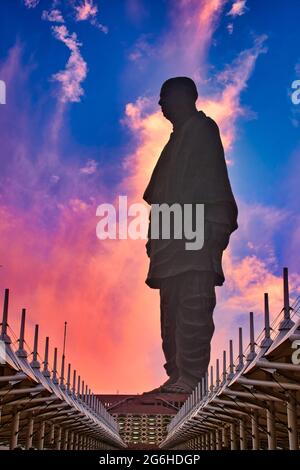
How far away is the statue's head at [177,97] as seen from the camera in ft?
485

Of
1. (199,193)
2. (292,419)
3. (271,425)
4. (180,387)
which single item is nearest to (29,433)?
(271,425)

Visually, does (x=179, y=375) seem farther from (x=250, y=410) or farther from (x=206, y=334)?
(x=250, y=410)

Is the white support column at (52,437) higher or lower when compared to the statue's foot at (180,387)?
lower

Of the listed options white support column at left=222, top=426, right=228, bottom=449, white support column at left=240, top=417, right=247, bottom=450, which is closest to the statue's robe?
white support column at left=222, top=426, right=228, bottom=449

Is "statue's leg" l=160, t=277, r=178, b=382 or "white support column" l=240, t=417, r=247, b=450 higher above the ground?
"statue's leg" l=160, t=277, r=178, b=382

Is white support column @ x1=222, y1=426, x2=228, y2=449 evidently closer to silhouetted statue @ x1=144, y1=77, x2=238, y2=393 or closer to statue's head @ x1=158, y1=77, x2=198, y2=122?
silhouetted statue @ x1=144, y1=77, x2=238, y2=393

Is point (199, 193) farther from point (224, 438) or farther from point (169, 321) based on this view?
point (224, 438)

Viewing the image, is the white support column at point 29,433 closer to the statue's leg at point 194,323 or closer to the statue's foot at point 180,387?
the statue's leg at point 194,323

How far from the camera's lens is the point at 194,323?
463 feet

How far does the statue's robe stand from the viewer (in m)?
144

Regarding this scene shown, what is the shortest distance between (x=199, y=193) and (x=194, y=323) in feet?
82.2

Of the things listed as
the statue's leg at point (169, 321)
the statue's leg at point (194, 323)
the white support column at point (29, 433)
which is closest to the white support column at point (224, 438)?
the white support column at point (29, 433)

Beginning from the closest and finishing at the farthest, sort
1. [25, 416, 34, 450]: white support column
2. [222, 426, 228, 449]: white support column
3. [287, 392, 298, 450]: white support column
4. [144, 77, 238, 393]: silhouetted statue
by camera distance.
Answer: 1. [287, 392, 298, 450]: white support column
2. [25, 416, 34, 450]: white support column
3. [222, 426, 228, 449]: white support column
4. [144, 77, 238, 393]: silhouetted statue
